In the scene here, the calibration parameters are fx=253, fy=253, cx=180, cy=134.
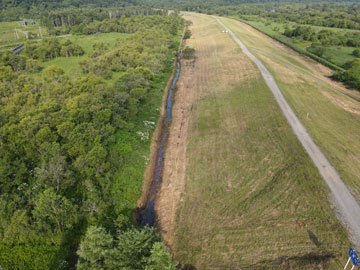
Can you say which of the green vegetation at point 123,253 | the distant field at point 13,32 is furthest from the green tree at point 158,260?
the distant field at point 13,32

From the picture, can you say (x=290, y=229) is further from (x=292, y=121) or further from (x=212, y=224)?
(x=292, y=121)

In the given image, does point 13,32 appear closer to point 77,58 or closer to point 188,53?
point 77,58

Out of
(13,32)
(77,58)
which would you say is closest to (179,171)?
(77,58)

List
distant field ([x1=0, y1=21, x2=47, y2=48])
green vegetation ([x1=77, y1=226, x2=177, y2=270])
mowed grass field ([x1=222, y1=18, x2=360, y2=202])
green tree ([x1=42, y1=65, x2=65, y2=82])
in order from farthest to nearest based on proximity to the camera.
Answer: distant field ([x1=0, y1=21, x2=47, y2=48])
green tree ([x1=42, y1=65, x2=65, y2=82])
mowed grass field ([x1=222, y1=18, x2=360, y2=202])
green vegetation ([x1=77, y1=226, x2=177, y2=270])

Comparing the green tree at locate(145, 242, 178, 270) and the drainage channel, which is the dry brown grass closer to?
the drainage channel

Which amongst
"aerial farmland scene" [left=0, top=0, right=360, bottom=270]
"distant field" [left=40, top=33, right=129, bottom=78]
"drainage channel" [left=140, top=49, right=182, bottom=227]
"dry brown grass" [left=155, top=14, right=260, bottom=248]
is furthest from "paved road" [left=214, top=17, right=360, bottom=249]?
"distant field" [left=40, top=33, right=129, bottom=78]

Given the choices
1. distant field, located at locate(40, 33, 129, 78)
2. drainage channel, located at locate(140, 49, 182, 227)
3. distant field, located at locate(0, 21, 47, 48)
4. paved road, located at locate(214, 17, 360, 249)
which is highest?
distant field, located at locate(0, 21, 47, 48)

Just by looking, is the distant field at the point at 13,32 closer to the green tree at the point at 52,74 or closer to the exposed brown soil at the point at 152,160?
the green tree at the point at 52,74
